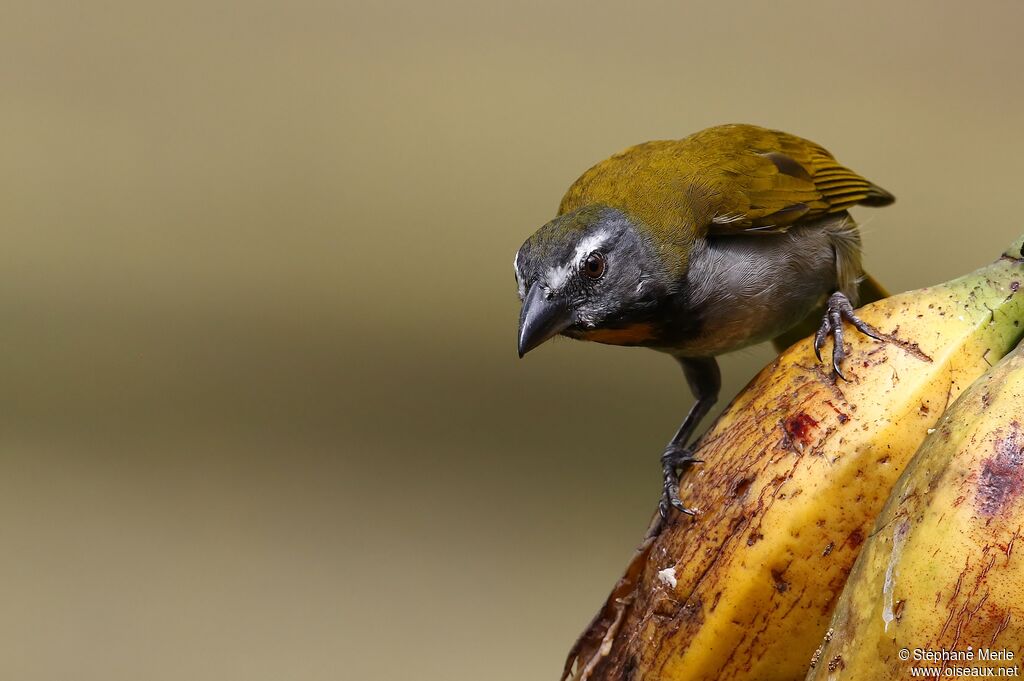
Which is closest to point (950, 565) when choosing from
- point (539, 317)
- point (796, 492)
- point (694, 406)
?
point (796, 492)

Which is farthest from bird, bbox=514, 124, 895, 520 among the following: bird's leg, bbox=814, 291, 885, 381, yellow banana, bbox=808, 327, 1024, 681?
yellow banana, bbox=808, 327, 1024, 681

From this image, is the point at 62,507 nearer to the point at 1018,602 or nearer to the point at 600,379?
the point at 600,379

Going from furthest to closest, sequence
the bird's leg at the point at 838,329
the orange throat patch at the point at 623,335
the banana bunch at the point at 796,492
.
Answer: the orange throat patch at the point at 623,335 → the bird's leg at the point at 838,329 → the banana bunch at the point at 796,492

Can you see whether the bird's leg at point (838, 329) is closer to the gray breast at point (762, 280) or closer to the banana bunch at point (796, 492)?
the banana bunch at point (796, 492)

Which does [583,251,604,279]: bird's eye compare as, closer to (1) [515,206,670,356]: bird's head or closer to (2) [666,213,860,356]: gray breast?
(1) [515,206,670,356]: bird's head

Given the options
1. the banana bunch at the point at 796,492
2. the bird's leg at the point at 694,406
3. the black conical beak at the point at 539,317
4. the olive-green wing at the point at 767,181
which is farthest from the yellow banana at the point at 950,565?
the olive-green wing at the point at 767,181

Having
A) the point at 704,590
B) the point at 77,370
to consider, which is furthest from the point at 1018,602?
the point at 77,370
